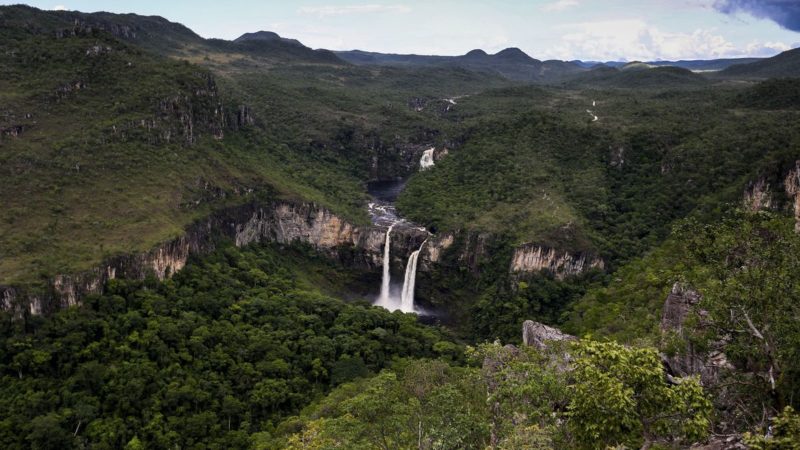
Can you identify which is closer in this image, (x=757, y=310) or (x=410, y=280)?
(x=757, y=310)

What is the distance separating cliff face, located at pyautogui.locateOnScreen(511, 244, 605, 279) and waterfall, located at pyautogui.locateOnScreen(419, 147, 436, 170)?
44.6 meters

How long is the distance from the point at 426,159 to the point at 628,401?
96.8 m

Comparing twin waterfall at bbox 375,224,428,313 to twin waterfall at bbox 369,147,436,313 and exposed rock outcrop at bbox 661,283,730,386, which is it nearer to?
twin waterfall at bbox 369,147,436,313

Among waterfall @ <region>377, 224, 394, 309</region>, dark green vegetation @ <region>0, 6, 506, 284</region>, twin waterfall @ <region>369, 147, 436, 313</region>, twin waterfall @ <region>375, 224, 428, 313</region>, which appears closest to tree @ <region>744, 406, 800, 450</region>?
dark green vegetation @ <region>0, 6, 506, 284</region>

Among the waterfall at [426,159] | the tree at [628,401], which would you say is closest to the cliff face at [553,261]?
the waterfall at [426,159]

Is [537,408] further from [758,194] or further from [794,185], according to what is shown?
[758,194]

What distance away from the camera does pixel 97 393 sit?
1470 inches

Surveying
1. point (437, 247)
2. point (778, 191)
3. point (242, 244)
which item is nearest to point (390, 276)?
point (437, 247)

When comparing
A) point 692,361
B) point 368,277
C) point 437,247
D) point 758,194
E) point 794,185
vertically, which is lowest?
point 368,277

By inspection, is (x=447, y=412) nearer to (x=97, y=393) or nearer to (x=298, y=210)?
(x=97, y=393)

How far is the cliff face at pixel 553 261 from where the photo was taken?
6200cm

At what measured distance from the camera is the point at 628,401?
1235 cm

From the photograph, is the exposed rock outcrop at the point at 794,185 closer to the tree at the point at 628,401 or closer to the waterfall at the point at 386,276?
the tree at the point at 628,401

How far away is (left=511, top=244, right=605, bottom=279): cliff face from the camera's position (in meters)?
62.0
